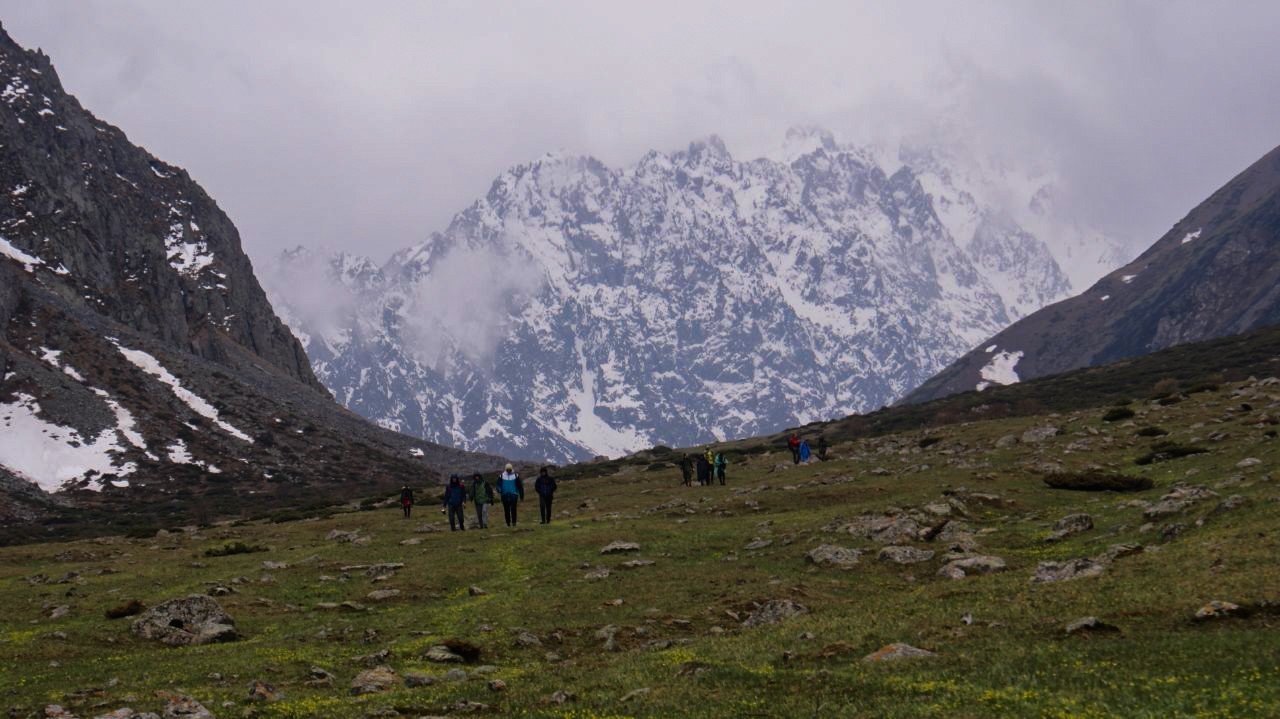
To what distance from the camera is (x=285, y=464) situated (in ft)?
520

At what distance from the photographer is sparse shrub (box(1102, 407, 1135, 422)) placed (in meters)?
67.1

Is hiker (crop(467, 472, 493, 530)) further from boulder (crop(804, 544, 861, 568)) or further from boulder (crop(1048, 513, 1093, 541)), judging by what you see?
boulder (crop(1048, 513, 1093, 541))

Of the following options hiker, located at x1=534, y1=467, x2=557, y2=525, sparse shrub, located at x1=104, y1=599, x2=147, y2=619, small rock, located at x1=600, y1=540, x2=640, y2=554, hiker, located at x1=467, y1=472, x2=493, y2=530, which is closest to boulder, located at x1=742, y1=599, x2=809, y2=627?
small rock, located at x1=600, y1=540, x2=640, y2=554

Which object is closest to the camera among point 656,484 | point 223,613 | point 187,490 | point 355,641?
point 355,641

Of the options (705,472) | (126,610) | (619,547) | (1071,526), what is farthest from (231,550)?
(1071,526)

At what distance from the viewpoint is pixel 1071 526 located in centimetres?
3269

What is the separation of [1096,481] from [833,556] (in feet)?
49.9

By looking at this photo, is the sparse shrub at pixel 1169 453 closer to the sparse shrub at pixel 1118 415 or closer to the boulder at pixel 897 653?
the sparse shrub at pixel 1118 415

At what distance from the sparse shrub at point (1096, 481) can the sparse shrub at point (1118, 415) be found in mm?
→ 25682

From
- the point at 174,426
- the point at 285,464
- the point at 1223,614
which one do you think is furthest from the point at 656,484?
the point at 174,426

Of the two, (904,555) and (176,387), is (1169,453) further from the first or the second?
(176,387)

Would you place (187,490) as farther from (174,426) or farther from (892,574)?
(892,574)

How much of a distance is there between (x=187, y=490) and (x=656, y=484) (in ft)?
280

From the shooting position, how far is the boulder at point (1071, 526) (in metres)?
32.2
